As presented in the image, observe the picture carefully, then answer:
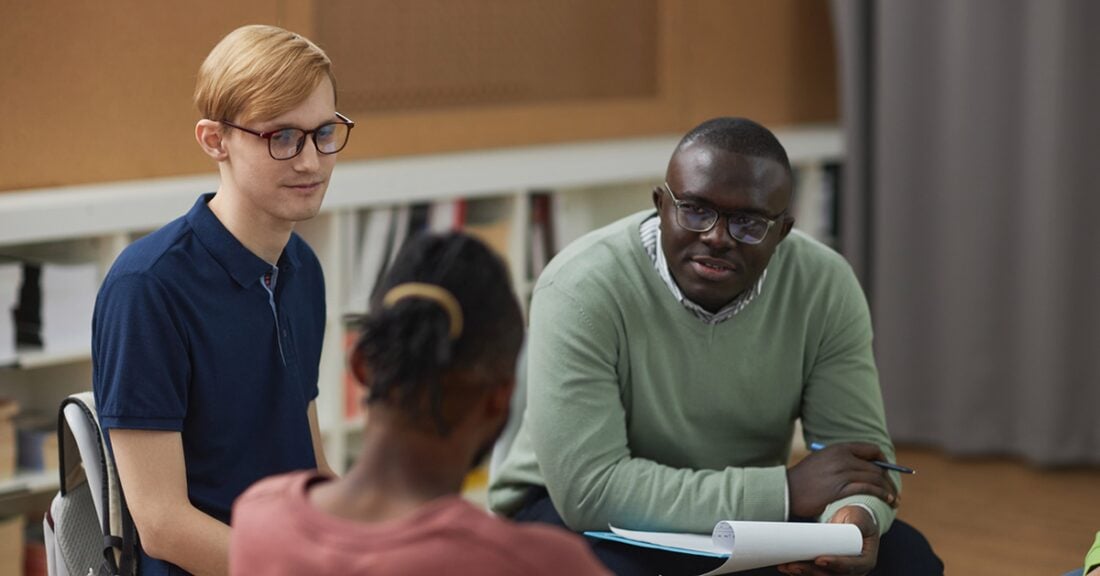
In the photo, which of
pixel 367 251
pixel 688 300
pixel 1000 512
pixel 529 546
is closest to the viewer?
pixel 529 546

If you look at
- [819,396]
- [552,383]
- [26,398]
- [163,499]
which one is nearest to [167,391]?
[163,499]

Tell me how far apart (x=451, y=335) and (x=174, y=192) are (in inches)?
74.6

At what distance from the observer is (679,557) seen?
2.08 metres

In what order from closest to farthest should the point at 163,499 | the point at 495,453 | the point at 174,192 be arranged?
the point at 163,499, the point at 495,453, the point at 174,192

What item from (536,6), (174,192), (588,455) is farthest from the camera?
(536,6)

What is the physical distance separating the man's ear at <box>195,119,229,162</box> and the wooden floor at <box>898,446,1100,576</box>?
217 centimetres

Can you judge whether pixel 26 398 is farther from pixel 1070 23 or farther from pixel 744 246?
pixel 1070 23

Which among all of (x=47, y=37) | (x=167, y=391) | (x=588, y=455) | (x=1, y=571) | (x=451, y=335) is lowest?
(x=1, y=571)

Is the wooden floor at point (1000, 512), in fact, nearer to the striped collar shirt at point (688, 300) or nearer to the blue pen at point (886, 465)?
the blue pen at point (886, 465)

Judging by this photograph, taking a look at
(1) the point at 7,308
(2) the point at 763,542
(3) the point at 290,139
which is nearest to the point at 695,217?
(2) the point at 763,542

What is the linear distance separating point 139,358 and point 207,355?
10 cm

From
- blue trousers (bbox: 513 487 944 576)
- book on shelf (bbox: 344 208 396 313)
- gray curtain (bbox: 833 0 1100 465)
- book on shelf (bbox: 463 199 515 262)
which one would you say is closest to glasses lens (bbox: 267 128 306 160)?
blue trousers (bbox: 513 487 944 576)

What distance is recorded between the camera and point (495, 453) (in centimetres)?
237

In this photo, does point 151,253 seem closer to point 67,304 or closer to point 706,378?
point 706,378
